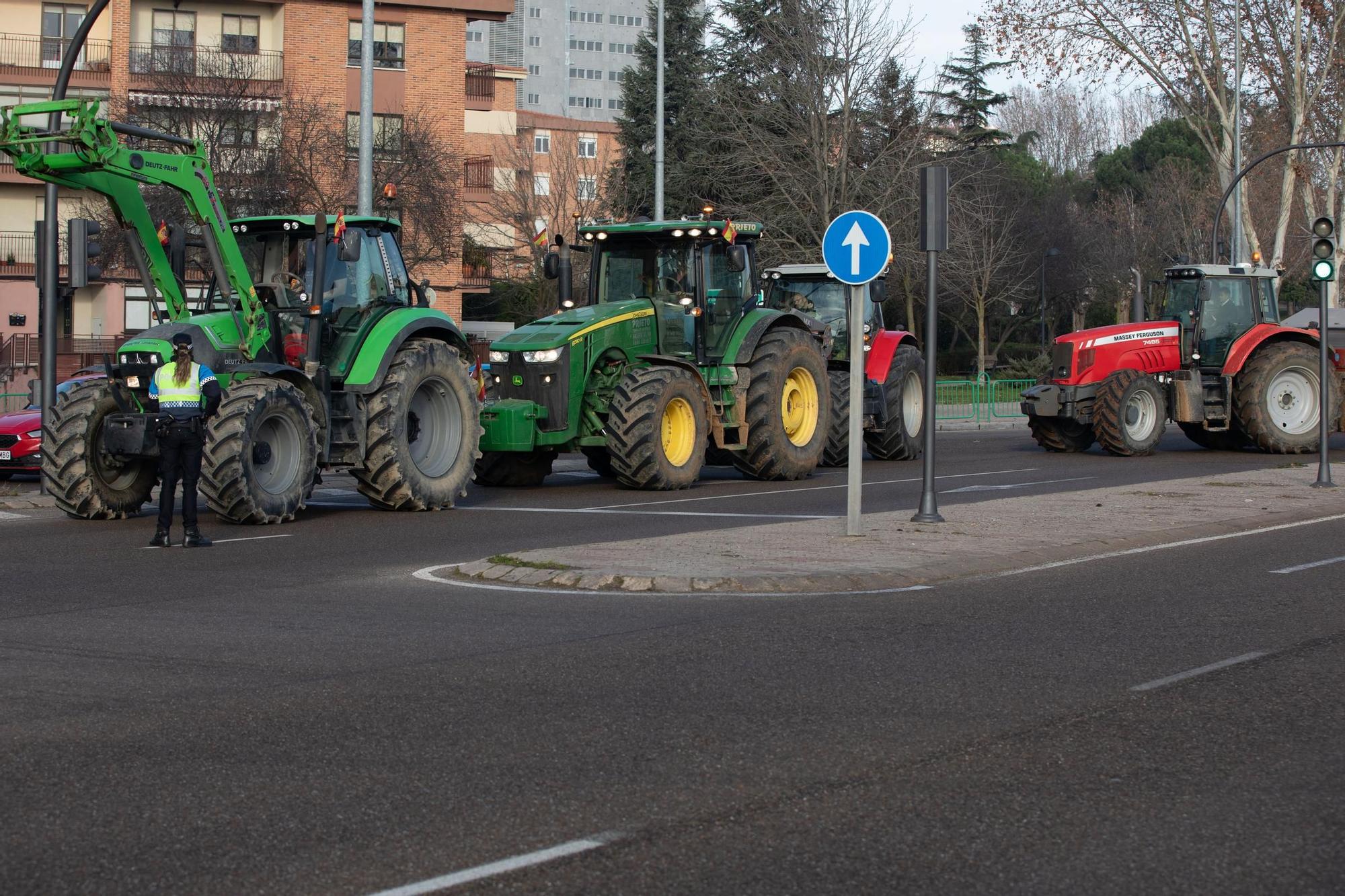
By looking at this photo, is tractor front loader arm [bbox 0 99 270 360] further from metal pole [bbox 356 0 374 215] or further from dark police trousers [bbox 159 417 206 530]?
metal pole [bbox 356 0 374 215]

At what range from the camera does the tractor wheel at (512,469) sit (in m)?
20.9

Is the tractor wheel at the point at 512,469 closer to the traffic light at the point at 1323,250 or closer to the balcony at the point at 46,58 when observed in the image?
the traffic light at the point at 1323,250

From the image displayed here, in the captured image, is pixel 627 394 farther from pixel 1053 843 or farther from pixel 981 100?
pixel 981 100

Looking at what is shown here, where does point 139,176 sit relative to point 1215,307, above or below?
above

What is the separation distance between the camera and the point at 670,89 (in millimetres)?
57594

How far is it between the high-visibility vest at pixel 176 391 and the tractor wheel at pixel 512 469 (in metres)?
6.39

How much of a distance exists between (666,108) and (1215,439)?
1259 inches

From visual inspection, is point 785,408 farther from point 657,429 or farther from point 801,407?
point 657,429

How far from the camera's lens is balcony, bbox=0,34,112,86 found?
51.2m

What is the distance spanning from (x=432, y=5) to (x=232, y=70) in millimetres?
12183

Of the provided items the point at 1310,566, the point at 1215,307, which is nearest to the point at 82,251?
the point at 1310,566

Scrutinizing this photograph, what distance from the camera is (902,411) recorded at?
26094 millimetres

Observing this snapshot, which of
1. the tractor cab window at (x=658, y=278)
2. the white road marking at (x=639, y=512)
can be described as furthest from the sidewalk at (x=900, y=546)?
the tractor cab window at (x=658, y=278)

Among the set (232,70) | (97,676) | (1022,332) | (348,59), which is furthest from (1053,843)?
(1022,332)
